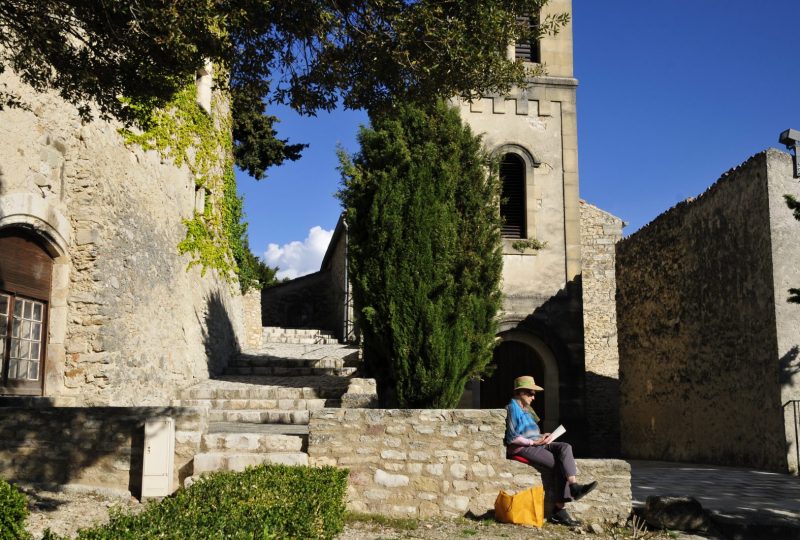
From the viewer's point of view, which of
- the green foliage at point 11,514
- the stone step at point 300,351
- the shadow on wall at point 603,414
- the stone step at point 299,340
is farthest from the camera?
the stone step at point 299,340

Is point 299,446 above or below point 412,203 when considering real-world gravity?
below

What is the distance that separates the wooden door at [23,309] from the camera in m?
9.27

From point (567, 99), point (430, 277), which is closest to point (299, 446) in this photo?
point (430, 277)

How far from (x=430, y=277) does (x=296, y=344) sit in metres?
11.8

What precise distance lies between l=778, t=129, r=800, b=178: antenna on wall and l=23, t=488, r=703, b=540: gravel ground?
7346mm

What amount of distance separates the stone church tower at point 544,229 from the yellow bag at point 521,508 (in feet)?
17.3

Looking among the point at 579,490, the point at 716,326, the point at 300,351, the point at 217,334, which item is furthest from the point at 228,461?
the point at 300,351

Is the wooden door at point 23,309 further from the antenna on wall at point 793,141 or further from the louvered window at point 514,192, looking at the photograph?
the antenna on wall at point 793,141

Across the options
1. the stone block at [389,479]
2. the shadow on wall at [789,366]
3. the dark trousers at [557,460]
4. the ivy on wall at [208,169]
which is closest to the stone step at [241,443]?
the stone block at [389,479]

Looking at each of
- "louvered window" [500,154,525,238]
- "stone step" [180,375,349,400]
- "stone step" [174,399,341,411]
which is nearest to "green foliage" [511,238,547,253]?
"louvered window" [500,154,525,238]

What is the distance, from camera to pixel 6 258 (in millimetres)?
9266

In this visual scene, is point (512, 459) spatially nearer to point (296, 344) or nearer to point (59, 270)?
point (59, 270)

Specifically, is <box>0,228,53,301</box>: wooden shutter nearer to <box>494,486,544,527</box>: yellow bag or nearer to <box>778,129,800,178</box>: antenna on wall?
<box>494,486,544,527</box>: yellow bag

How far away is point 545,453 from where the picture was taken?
26.8 feet
